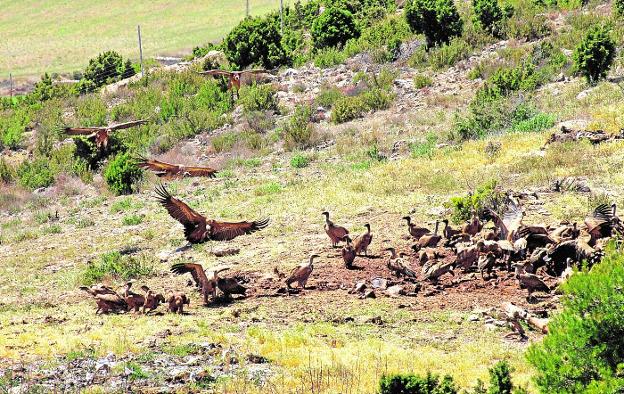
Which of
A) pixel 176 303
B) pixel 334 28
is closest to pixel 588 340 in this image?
pixel 176 303

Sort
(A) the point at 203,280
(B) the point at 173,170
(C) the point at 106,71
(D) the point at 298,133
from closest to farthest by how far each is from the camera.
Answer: (A) the point at 203,280
(B) the point at 173,170
(D) the point at 298,133
(C) the point at 106,71

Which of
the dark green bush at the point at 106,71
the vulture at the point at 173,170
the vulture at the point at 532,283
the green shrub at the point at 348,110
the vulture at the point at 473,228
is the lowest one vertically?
the dark green bush at the point at 106,71

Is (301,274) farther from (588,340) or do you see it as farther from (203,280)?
(588,340)

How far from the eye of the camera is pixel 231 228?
14.1 meters

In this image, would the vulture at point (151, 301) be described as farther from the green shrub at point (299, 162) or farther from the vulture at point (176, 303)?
the green shrub at point (299, 162)

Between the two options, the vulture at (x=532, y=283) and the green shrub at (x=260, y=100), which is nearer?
the vulture at (x=532, y=283)

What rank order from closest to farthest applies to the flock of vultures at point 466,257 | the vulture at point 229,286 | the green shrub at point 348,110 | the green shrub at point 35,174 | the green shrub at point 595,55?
the flock of vultures at point 466,257 → the vulture at point 229,286 → the green shrub at point 595,55 → the green shrub at point 35,174 → the green shrub at point 348,110

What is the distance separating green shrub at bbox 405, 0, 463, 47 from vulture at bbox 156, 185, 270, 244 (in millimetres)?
22677

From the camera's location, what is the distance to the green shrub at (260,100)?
103ft

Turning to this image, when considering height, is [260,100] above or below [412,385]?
below

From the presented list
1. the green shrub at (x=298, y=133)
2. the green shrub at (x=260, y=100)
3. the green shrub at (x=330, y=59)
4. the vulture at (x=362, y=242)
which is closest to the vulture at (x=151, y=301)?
the vulture at (x=362, y=242)

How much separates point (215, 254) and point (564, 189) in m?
6.75

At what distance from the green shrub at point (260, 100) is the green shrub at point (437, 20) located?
24.0 ft

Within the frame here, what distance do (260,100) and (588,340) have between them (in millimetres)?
25340
